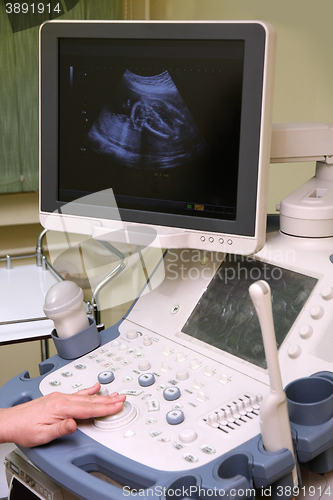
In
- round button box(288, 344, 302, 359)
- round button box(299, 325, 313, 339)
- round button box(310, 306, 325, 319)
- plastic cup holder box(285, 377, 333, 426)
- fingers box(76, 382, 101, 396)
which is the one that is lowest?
fingers box(76, 382, 101, 396)

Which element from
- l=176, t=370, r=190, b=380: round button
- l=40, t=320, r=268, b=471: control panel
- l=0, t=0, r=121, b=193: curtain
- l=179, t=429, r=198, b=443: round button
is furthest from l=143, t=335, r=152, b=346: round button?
l=0, t=0, r=121, b=193: curtain

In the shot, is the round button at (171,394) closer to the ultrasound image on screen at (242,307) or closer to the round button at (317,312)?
the ultrasound image on screen at (242,307)

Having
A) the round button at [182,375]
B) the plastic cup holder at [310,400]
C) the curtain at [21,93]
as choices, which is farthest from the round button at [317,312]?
the curtain at [21,93]

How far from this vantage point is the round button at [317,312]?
76 cm

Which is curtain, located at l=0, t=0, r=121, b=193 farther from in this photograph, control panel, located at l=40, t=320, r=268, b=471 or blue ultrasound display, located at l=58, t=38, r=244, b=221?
control panel, located at l=40, t=320, r=268, b=471

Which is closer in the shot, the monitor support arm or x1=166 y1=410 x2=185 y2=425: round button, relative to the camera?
x1=166 y1=410 x2=185 y2=425: round button

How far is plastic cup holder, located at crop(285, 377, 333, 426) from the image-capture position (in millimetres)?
649

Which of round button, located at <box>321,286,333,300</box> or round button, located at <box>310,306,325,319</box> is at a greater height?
round button, located at <box>321,286,333,300</box>

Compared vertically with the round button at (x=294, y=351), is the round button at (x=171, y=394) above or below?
below

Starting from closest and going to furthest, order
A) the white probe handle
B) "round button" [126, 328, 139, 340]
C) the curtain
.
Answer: the white probe handle
"round button" [126, 328, 139, 340]
the curtain

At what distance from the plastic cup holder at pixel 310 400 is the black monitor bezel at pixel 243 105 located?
0.25 metres

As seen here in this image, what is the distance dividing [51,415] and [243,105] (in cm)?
54

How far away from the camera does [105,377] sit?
805mm

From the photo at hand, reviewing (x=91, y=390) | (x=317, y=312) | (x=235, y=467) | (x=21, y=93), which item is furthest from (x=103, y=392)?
(x=21, y=93)
